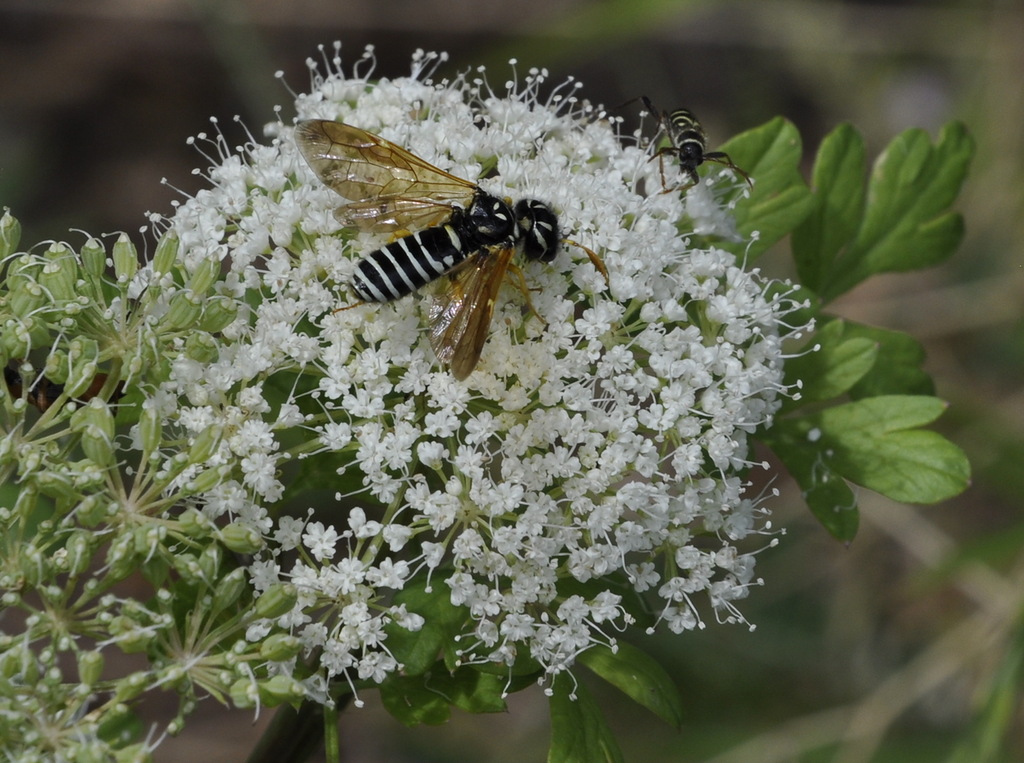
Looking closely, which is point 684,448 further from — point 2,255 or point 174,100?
point 174,100

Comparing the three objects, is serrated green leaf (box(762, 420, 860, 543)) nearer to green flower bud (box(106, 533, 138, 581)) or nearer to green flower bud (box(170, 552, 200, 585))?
green flower bud (box(170, 552, 200, 585))

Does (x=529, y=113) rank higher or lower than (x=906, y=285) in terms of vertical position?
lower

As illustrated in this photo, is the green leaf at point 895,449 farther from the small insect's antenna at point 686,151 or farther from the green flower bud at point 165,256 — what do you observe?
the green flower bud at point 165,256

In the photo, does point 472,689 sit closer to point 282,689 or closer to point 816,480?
point 282,689

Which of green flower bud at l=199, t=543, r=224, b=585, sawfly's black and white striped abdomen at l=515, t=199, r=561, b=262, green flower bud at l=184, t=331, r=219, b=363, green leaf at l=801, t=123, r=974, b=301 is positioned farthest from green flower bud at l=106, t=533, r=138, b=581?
green leaf at l=801, t=123, r=974, b=301

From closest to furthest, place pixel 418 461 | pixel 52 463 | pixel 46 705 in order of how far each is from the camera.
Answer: pixel 46 705
pixel 52 463
pixel 418 461

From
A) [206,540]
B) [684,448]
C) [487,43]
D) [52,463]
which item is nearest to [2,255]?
[52,463]

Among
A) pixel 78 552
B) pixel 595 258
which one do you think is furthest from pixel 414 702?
pixel 595 258
